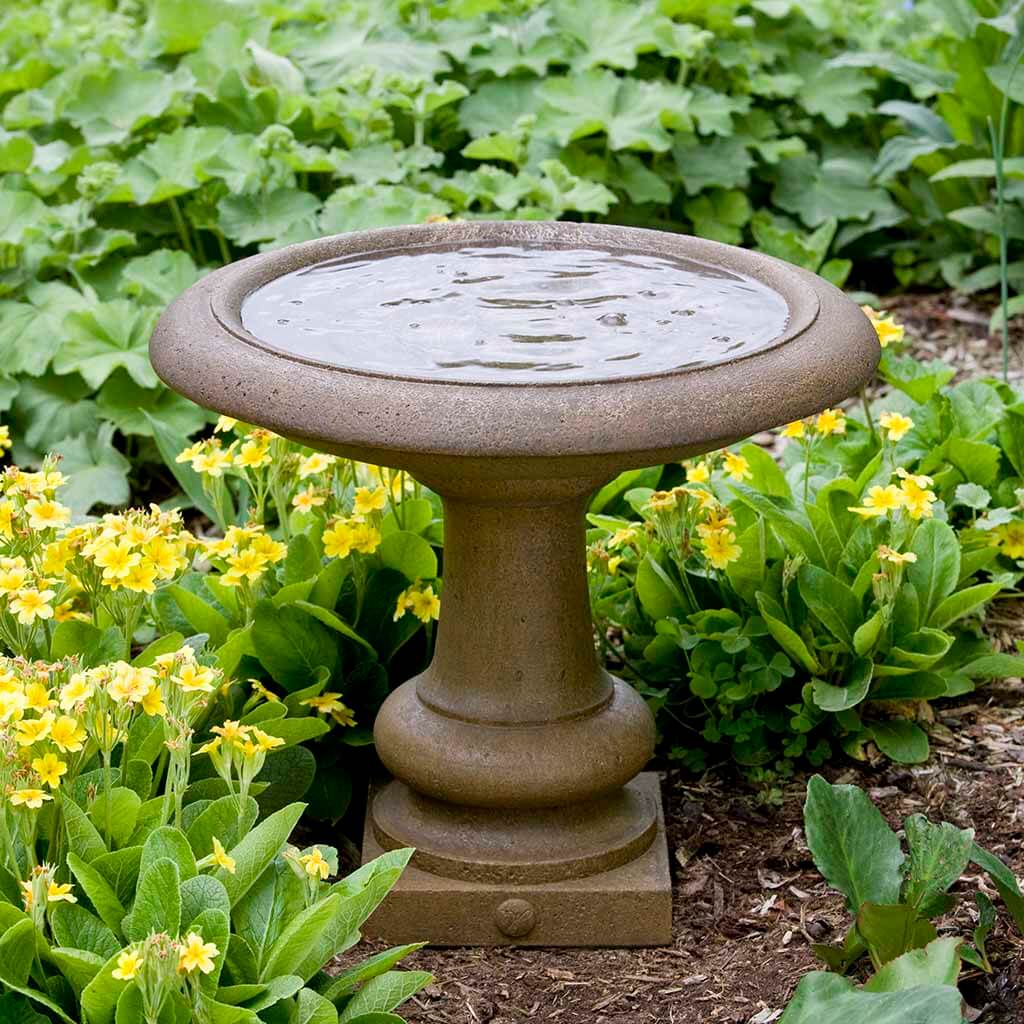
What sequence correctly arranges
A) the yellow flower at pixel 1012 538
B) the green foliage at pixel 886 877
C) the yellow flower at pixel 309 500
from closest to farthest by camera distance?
the green foliage at pixel 886 877, the yellow flower at pixel 309 500, the yellow flower at pixel 1012 538

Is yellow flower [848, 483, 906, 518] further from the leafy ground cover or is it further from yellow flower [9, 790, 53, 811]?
A: the leafy ground cover

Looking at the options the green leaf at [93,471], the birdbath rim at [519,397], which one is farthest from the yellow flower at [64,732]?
the green leaf at [93,471]

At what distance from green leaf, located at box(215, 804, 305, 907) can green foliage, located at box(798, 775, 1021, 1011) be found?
28.5 inches

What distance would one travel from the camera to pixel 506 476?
7.43 feet

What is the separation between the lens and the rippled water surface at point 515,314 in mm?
2365

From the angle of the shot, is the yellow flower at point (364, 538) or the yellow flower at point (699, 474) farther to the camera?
the yellow flower at point (699, 474)

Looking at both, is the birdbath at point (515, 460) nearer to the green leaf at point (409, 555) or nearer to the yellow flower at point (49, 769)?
the green leaf at point (409, 555)

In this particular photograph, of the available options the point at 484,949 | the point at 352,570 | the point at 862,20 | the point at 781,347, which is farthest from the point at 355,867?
the point at 862,20

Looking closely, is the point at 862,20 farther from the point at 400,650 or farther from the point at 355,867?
the point at 355,867

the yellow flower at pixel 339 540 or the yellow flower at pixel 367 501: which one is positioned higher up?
the yellow flower at pixel 367 501

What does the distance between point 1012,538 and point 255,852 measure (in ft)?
5.91

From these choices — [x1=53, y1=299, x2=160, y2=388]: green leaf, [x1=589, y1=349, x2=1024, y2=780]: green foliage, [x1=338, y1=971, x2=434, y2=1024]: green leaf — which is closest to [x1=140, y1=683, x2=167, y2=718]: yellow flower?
[x1=338, y1=971, x2=434, y2=1024]: green leaf

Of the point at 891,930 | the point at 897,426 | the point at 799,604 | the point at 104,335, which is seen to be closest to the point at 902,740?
the point at 799,604

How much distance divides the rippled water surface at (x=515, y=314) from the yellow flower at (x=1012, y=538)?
888 mm
